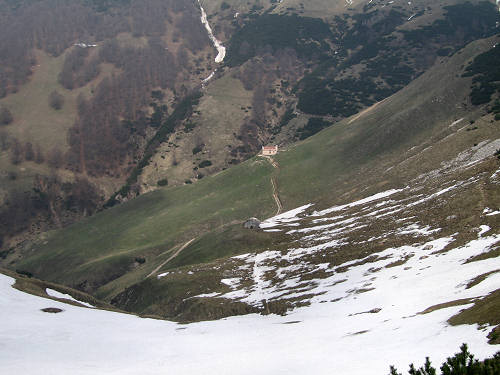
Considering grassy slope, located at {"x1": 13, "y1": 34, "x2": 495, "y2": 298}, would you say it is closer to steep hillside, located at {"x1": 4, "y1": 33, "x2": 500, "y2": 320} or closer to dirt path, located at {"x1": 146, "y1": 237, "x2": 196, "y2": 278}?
steep hillside, located at {"x1": 4, "y1": 33, "x2": 500, "y2": 320}

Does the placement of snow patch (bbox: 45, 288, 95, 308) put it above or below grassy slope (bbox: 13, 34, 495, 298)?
below

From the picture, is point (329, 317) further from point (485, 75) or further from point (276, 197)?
point (485, 75)

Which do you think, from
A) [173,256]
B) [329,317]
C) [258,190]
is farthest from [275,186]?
[329,317]

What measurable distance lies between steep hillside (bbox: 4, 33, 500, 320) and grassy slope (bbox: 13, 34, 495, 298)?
0.47 meters

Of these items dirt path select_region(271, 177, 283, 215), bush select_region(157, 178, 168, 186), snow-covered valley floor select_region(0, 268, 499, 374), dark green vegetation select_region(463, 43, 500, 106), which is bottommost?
snow-covered valley floor select_region(0, 268, 499, 374)

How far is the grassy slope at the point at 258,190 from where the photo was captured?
10169 centimetres

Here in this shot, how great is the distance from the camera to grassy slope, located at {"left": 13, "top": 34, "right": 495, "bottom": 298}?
102 meters

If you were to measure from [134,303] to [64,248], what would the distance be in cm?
7870

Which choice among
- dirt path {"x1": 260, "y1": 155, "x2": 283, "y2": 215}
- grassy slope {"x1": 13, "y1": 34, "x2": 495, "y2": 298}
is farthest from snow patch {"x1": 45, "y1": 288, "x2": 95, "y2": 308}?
dirt path {"x1": 260, "y1": 155, "x2": 283, "y2": 215}

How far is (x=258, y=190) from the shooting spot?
139750 mm

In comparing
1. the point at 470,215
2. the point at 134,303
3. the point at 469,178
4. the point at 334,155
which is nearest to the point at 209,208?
the point at 334,155

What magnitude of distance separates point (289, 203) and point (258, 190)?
56.6ft

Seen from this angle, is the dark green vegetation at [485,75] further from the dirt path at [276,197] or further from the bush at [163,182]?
the bush at [163,182]

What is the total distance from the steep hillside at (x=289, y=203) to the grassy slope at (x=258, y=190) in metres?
0.47
